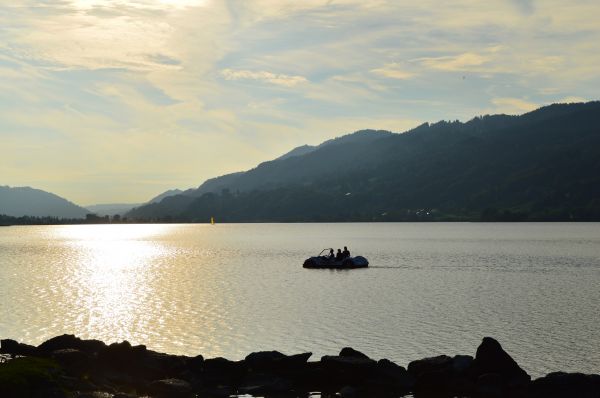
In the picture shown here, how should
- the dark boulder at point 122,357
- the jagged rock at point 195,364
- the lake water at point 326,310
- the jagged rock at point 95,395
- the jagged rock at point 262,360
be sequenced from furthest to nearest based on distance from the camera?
the lake water at point 326,310 < the jagged rock at point 262,360 < the jagged rock at point 195,364 < the dark boulder at point 122,357 < the jagged rock at point 95,395

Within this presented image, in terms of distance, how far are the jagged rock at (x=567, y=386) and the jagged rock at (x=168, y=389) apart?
735 inches

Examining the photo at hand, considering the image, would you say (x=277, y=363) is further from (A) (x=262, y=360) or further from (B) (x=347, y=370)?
(B) (x=347, y=370)

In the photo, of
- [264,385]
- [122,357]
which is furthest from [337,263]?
[122,357]

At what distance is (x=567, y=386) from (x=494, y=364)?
4.11 meters

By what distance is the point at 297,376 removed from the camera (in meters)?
40.2

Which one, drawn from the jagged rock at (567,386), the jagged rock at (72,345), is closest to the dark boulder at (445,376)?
the jagged rock at (567,386)

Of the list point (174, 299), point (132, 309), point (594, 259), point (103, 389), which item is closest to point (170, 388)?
point (103, 389)

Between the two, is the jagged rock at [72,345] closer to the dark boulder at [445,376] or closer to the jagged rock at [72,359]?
the jagged rock at [72,359]

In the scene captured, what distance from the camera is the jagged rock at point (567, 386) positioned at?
3591cm

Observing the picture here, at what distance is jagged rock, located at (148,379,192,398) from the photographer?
121 ft

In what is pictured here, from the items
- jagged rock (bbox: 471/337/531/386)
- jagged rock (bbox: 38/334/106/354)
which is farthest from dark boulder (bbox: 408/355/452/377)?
jagged rock (bbox: 38/334/106/354)

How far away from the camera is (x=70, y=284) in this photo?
106250mm

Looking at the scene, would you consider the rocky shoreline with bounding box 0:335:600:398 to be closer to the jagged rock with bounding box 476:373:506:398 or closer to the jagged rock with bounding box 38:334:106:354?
the jagged rock with bounding box 476:373:506:398

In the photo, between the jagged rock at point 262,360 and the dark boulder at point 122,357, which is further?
the jagged rock at point 262,360
